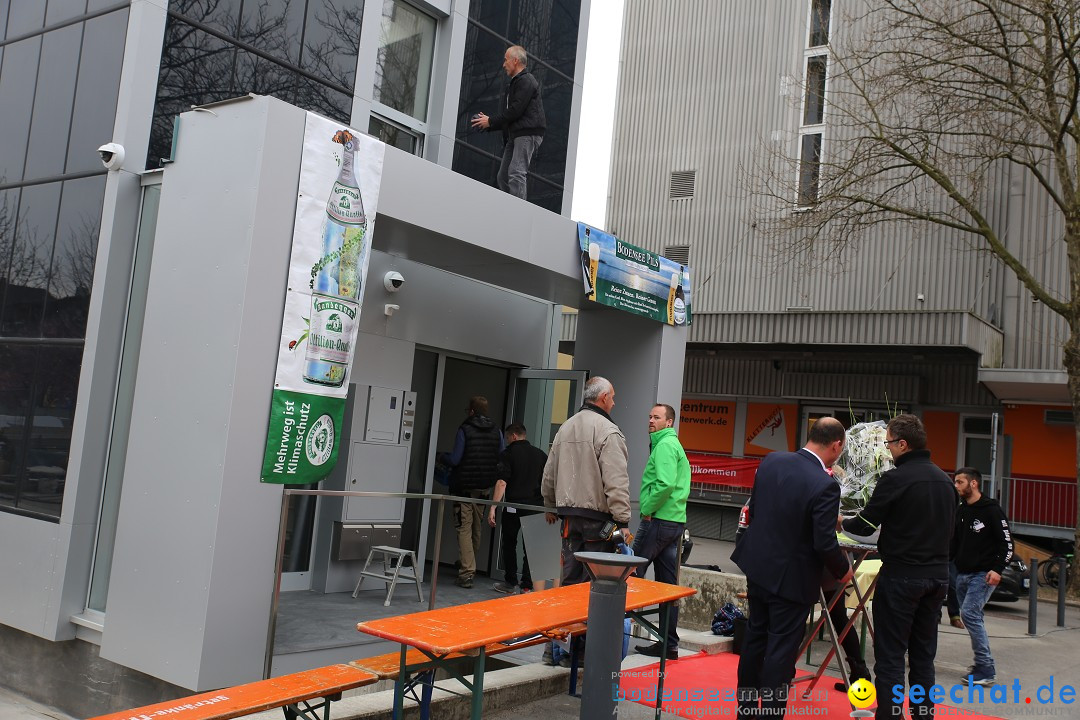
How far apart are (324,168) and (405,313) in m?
3.44

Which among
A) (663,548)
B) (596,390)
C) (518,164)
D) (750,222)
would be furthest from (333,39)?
(750,222)

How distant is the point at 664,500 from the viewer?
7035 mm

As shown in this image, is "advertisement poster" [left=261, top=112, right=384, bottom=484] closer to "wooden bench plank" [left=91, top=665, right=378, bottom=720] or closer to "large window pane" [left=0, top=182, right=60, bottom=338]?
"wooden bench plank" [left=91, top=665, right=378, bottom=720]

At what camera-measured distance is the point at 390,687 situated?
6570 mm

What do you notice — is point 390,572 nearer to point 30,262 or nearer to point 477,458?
point 477,458

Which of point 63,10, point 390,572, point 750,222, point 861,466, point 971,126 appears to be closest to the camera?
point 390,572

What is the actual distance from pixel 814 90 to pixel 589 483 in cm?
1887

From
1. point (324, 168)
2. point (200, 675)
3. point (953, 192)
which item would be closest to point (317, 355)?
point (324, 168)

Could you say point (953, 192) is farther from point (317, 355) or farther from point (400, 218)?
point (317, 355)

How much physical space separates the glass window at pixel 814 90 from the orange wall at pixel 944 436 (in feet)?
24.8

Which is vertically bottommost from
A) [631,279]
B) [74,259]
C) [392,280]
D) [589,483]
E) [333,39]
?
[589,483]

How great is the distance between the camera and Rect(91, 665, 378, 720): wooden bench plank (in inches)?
157

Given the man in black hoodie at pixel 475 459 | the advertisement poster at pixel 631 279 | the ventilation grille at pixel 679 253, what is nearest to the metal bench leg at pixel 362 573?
the man in black hoodie at pixel 475 459

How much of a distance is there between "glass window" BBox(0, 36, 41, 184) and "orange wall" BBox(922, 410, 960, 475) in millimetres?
18224
